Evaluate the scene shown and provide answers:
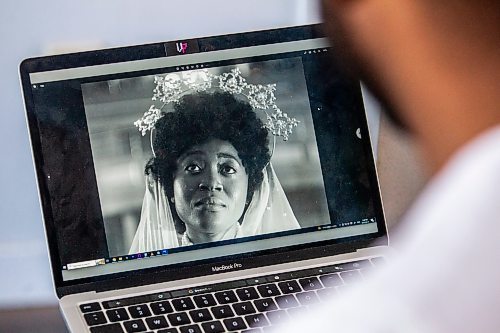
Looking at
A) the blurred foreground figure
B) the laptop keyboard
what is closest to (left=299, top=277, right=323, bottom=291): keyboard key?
the laptop keyboard

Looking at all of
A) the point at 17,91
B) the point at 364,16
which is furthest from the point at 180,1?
the point at 364,16

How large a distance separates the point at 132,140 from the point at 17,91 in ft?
0.67

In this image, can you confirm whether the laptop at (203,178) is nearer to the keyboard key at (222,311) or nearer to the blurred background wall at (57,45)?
the keyboard key at (222,311)

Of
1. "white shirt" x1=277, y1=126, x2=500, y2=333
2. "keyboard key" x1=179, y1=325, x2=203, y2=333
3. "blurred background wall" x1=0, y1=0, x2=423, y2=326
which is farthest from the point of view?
"blurred background wall" x1=0, y1=0, x2=423, y2=326

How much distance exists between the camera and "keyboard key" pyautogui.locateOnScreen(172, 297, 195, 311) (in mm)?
860

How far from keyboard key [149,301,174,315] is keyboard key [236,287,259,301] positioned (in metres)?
0.07

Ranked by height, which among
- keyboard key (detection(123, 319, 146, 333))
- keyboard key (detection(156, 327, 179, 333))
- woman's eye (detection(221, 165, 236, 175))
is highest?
woman's eye (detection(221, 165, 236, 175))

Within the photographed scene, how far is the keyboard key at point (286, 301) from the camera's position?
0.87 meters

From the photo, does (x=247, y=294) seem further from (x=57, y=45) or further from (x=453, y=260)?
(x=453, y=260)

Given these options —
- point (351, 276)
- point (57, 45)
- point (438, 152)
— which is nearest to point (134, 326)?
point (351, 276)

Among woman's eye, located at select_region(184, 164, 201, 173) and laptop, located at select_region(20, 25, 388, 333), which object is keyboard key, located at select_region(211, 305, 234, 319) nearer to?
laptop, located at select_region(20, 25, 388, 333)

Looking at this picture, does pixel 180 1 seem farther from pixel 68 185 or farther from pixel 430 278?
pixel 430 278

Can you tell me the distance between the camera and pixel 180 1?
3.41 feet

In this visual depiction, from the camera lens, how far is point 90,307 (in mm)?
863
